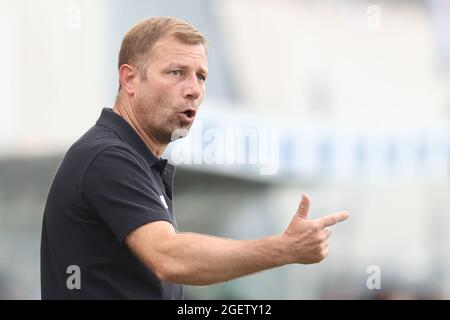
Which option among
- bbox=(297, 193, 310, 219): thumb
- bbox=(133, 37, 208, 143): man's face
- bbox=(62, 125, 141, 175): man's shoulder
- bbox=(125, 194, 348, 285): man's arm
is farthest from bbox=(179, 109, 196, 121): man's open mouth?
bbox=(297, 193, 310, 219): thumb

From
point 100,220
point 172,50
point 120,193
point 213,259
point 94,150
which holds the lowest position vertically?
point 213,259

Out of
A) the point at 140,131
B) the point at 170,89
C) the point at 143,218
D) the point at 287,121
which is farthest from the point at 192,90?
the point at 287,121

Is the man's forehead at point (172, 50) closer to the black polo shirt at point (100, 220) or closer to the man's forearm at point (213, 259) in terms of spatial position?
the black polo shirt at point (100, 220)

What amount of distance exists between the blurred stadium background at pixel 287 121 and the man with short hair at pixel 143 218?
15117 millimetres

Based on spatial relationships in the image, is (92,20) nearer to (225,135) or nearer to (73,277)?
(225,135)

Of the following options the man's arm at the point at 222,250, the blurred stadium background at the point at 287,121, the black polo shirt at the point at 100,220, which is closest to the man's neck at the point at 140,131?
the black polo shirt at the point at 100,220

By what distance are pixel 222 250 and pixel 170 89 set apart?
2.88 feet

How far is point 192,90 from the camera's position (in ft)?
14.2

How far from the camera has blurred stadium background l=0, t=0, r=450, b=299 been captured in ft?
74.7

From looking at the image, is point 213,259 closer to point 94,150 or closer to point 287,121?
point 94,150

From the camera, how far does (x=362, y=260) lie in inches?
994

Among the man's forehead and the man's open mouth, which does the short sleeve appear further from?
the man's forehead

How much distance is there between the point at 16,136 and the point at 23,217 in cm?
198
